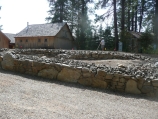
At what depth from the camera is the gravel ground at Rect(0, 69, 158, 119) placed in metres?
3.18

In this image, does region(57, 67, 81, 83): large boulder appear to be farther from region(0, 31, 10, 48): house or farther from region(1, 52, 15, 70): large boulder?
region(0, 31, 10, 48): house

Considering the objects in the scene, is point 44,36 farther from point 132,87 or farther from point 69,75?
point 132,87

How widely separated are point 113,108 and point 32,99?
1.82 metres

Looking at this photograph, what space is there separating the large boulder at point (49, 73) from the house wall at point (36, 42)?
21436mm

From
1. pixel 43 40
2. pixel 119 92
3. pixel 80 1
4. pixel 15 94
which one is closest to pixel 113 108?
pixel 119 92

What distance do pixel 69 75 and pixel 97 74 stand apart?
39.1 inches

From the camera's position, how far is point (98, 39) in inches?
1171

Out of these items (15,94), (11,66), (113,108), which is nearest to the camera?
(113,108)

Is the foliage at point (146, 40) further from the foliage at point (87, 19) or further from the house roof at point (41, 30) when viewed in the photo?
the house roof at point (41, 30)

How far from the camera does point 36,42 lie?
28.7m

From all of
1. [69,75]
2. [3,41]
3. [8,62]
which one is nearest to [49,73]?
[69,75]

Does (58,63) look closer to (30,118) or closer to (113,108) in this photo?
(113,108)

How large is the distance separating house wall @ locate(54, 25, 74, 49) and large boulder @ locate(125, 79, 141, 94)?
23.5 metres

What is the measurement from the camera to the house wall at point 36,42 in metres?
27.6
